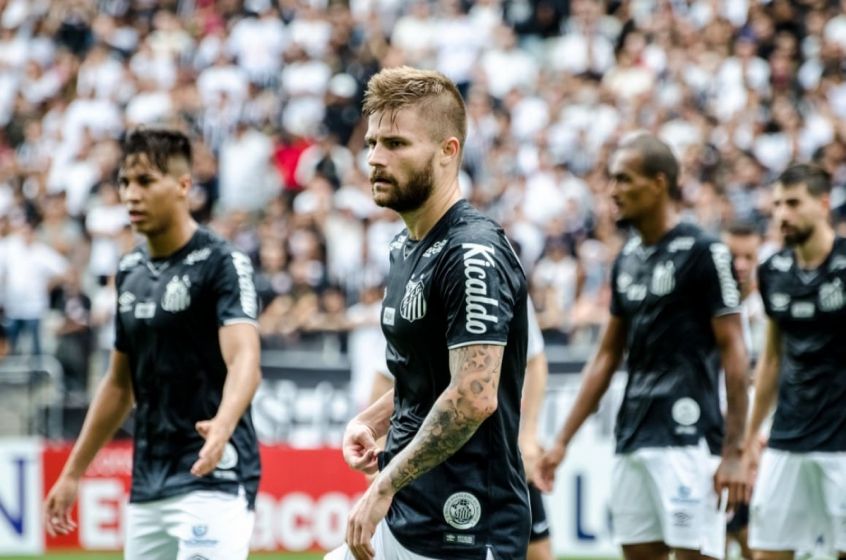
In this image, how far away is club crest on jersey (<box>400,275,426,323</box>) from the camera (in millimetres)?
5027

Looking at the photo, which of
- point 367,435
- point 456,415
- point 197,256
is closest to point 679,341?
point 197,256

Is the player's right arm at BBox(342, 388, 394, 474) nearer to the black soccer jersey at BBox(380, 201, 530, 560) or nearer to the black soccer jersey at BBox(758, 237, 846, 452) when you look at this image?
the black soccer jersey at BBox(380, 201, 530, 560)

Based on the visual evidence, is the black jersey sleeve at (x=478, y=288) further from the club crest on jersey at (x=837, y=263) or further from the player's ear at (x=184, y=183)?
the club crest on jersey at (x=837, y=263)

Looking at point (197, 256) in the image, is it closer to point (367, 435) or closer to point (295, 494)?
point (367, 435)

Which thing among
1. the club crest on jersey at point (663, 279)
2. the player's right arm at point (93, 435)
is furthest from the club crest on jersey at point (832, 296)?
the player's right arm at point (93, 435)

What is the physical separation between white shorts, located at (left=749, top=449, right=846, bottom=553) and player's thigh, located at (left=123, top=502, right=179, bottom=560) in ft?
11.8

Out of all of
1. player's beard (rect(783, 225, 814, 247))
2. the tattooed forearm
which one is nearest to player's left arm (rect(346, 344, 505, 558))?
the tattooed forearm

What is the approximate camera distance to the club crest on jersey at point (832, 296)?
813 centimetres

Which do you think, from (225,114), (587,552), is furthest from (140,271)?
(225,114)

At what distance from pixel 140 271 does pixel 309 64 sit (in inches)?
555

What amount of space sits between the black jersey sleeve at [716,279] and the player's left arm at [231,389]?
2.51 m

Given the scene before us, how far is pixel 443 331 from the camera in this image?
501 centimetres

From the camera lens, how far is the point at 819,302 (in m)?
8.20

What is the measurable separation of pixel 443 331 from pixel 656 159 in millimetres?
3271
